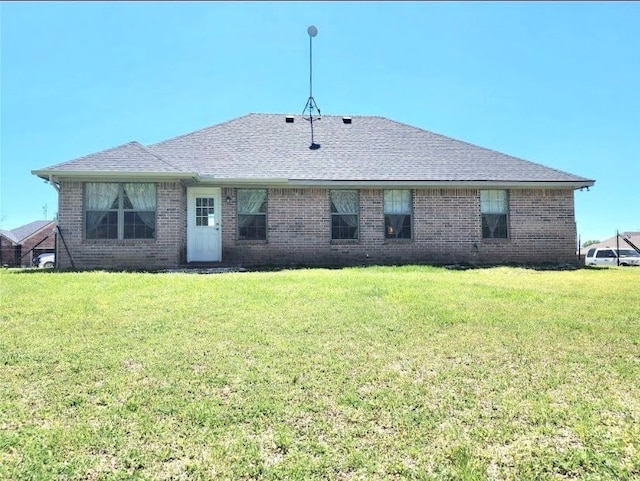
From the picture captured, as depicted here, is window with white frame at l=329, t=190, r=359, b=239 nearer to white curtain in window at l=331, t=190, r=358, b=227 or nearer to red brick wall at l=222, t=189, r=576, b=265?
white curtain in window at l=331, t=190, r=358, b=227

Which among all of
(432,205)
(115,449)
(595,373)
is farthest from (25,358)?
(432,205)

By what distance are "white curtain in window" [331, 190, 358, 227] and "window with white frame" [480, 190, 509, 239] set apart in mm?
4169

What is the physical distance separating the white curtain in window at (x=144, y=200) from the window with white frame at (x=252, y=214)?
2476mm

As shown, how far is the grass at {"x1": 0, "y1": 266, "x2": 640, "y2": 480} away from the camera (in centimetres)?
312

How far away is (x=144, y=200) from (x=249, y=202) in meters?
2.99

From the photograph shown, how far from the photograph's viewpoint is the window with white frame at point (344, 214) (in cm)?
1395

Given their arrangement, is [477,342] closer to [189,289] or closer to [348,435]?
[348,435]

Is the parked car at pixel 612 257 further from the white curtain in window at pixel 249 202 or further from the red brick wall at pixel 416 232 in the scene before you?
the white curtain in window at pixel 249 202

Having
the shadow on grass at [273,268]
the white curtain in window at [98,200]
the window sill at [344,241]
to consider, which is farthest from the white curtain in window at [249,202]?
the white curtain in window at [98,200]

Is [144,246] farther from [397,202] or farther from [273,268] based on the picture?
[397,202]

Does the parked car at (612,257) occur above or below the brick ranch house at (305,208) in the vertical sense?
below

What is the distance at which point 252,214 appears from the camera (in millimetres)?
13602

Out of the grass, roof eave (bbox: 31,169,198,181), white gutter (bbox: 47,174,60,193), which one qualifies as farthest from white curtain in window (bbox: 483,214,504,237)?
white gutter (bbox: 47,174,60,193)

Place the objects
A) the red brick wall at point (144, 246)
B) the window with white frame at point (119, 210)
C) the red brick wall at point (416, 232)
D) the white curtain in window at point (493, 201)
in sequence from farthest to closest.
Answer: the white curtain in window at point (493, 201) < the red brick wall at point (416, 232) < the window with white frame at point (119, 210) < the red brick wall at point (144, 246)
